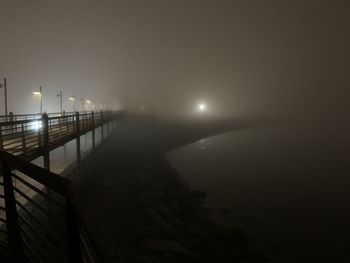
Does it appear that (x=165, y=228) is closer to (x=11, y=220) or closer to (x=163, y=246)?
(x=163, y=246)

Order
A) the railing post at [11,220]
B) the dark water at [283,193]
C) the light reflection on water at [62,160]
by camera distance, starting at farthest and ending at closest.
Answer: the light reflection on water at [62,160], the dark water at [283,193], the railing post at [11,220]

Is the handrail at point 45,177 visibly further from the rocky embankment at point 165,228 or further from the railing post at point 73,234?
the rocky embankment at point 165,228

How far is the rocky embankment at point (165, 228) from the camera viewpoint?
11.6 meters

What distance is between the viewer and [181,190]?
21.9m

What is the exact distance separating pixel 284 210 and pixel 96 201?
1271 cm

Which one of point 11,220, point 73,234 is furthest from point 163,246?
point 73,234

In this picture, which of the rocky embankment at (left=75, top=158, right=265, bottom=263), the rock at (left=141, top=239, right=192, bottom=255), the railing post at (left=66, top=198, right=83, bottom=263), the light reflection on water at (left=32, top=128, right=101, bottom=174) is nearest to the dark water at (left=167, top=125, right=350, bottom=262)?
the rocky embankment at (left=75, top=158, right=265, bottom=263)

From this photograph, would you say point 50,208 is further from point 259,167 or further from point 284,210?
point 259,167

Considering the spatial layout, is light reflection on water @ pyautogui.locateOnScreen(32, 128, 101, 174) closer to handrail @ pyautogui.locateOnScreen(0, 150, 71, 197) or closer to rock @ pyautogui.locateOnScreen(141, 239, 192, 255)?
rock @ pyautogui.locateOnScreen(141, 239, 192, 255)

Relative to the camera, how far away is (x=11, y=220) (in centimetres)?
380

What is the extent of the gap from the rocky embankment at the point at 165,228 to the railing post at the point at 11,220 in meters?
4.57

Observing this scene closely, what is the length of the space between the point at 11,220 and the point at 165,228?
10485mm

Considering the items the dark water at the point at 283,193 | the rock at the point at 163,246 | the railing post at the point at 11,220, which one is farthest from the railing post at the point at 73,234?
the dark water at the point at 283,193

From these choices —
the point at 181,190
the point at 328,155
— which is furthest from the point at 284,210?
the point at 328,155
